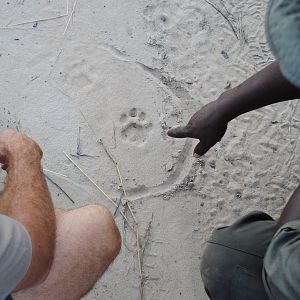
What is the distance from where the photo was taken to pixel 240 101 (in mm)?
1369

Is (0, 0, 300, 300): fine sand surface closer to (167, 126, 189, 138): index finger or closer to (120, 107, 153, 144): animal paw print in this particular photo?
(120, 107, 153, 144): animal paw print

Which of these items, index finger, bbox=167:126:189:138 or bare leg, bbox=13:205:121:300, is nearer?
bare leg, bbox=13:205:121:300

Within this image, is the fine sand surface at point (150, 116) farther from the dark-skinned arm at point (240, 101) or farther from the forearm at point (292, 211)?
the forearm at point (292, 211)

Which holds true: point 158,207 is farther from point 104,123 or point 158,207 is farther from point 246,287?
point 246,287

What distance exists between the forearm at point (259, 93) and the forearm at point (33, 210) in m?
0.57

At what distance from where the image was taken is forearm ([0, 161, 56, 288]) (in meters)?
1.29

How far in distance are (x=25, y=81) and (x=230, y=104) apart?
36.2 inches

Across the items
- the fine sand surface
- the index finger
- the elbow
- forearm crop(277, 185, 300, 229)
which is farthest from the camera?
the fine sand surface

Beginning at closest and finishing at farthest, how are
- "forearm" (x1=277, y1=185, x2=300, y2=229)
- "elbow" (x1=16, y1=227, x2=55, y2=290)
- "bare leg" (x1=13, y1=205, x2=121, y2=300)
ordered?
"forearm" (x1=277, y1=185, x2=300, y2=229) < "elbow" (x1=16, y1=227, x2=55, y2=290) < "bare leg" (x1=13, y1=205, x2=121, y2=300)

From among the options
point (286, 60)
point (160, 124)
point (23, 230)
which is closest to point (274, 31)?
point (286, 60)

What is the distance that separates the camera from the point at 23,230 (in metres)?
1.19

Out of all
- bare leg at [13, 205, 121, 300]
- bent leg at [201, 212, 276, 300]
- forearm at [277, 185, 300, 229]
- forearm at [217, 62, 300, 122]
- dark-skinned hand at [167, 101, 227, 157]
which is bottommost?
bare leg at [13, 205, 121, 300]

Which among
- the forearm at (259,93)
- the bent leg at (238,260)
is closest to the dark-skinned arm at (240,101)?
the forearm at (259,93)

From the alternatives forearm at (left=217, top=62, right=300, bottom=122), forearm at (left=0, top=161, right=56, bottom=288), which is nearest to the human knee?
forearm at (left=0, top=161, right=56, bottom=288)
